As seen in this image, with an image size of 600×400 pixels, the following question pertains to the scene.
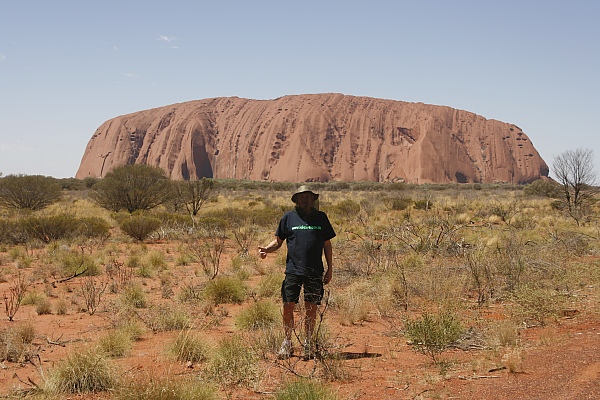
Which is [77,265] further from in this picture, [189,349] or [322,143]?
[322,143]

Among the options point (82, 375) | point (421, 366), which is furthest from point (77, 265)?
point (421, 366)

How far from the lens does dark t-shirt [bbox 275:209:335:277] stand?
511 centimetres

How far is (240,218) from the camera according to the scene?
2055cm

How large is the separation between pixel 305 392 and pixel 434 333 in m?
2.02

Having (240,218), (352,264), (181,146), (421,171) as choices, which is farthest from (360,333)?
(181,146)

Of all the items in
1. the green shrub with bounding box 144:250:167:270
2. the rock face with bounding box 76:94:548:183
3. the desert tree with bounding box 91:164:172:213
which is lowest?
the green shrub with bounding box 144:250:167:270

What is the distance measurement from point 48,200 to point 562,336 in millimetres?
27512

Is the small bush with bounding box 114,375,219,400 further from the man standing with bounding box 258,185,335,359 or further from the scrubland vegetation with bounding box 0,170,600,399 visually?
the man standing with bounding box 258,185,335,359

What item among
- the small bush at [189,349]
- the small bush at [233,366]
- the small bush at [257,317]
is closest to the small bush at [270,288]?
the small bush at [257,317]

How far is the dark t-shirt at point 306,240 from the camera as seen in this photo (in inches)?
201

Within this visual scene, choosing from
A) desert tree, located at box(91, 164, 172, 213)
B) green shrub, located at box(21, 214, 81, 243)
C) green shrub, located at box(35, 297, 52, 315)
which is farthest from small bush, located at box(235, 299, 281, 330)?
desert tree, located at box(91, 164, 172, 213)

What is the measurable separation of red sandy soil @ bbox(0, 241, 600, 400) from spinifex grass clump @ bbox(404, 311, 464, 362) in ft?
0.30

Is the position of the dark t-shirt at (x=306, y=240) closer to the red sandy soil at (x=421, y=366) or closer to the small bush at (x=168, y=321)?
the red sandy soil at (x=421, y=366)

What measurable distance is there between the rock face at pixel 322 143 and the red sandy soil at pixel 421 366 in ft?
299
